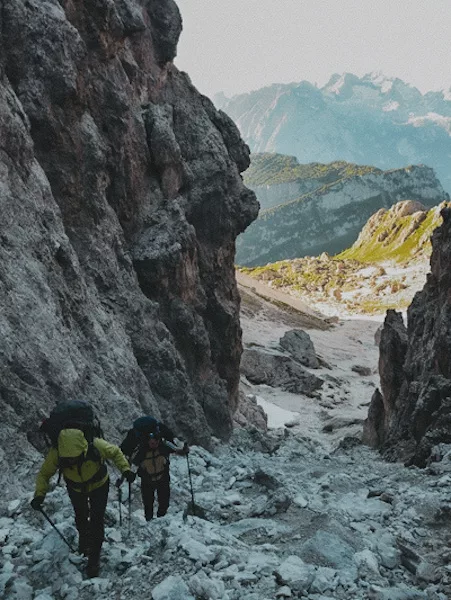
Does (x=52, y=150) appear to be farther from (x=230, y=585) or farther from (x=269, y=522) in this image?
(x=230, y=585)

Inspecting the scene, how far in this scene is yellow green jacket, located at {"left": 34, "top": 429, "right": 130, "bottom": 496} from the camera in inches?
302

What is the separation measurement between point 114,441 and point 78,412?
22.6ft

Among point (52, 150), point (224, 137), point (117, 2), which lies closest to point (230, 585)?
point (52, 150)

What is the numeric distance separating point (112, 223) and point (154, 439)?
12.2 m

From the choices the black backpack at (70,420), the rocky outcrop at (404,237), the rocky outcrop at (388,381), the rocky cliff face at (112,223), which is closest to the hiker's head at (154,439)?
the black backpack at (70,420)

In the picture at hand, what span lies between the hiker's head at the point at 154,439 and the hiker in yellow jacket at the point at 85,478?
203cm

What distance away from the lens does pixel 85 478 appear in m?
7.98

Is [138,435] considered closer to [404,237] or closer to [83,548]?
[83,548]

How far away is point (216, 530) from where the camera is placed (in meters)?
10.0

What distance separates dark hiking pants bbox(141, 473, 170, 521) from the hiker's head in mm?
759

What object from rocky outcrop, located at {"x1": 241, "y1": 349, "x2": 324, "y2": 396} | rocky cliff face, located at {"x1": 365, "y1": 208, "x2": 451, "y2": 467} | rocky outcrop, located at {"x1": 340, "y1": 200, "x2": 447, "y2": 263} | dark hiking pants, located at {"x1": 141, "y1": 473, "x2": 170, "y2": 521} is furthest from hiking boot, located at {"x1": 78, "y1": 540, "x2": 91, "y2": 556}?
rocky outcrop, located at {"x1": 340, "y1": 200, "x2": 447, "y2": 263}


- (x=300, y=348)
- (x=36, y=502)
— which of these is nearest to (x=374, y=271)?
(x=300, y=348)

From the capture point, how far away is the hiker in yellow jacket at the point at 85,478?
770 cm

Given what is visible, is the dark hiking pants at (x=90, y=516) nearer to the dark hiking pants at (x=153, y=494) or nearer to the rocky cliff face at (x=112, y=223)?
the dark hiking pants at (x=153, y=494)
